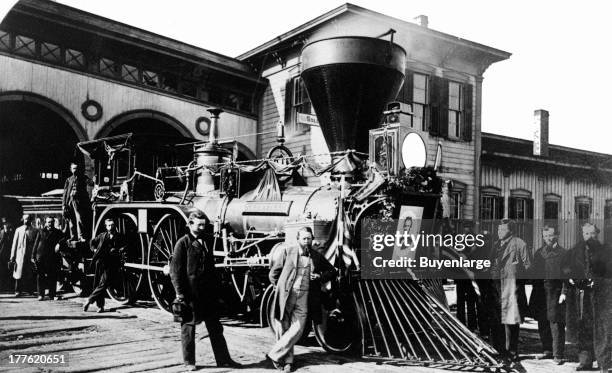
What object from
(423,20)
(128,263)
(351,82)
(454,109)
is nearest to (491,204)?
(454,109)

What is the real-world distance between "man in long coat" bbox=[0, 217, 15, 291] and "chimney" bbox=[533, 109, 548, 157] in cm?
1570

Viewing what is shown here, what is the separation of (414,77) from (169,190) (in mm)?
7851

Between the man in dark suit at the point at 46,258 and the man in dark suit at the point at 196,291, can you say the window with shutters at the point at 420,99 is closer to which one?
the man in dark suit at the point at 46,258

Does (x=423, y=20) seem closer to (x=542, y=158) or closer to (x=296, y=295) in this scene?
(x=542, y=158)

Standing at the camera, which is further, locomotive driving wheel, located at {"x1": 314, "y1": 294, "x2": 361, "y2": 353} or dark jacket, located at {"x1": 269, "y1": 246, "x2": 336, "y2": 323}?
locomotive driving wheel, located at {"x1": 314, "y1": 294, "x2": 361, "y2": 353}

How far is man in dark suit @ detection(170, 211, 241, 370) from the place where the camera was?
4.98 m

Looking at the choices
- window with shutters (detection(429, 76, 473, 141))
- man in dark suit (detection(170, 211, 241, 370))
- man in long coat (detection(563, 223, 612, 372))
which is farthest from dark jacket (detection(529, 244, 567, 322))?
window with shutters (detection(429, 76, 473, 141))

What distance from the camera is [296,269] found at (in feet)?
17.1

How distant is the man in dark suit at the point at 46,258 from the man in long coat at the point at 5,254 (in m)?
1.28

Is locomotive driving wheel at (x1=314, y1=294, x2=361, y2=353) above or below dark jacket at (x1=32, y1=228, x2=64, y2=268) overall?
below

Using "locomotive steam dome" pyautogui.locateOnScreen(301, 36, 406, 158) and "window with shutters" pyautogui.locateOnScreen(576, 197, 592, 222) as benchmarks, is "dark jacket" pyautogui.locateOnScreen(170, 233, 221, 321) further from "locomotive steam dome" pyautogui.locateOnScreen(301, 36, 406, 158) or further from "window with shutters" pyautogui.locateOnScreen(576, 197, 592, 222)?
"window with shutters" pyautogui.locateOnScreen(576, 197, 592, 222)

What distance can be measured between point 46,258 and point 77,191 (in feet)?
4.34

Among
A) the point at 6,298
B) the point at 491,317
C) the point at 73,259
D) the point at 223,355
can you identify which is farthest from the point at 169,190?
the point at 491,317

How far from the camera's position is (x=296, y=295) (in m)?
5.18
